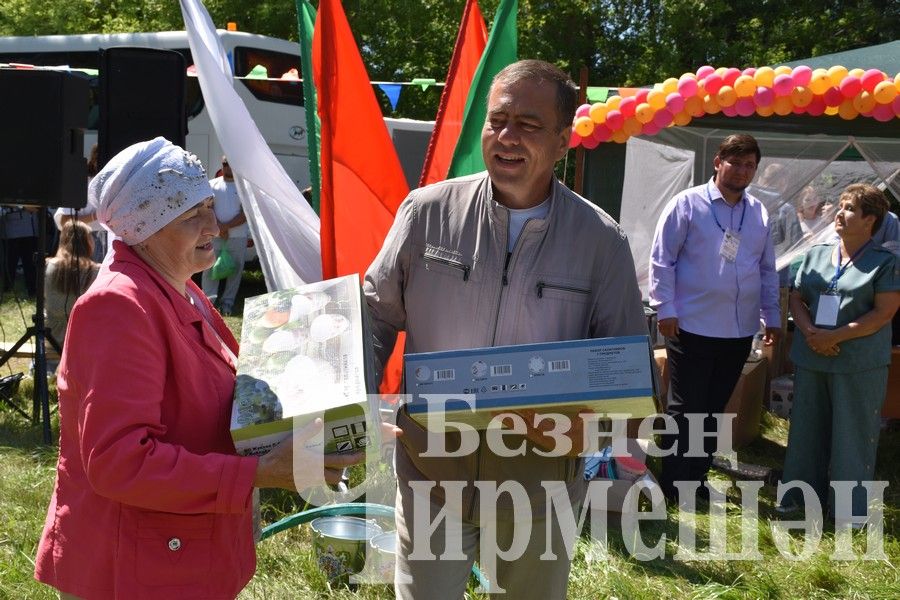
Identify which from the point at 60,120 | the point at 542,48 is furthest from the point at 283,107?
the point at 60,120

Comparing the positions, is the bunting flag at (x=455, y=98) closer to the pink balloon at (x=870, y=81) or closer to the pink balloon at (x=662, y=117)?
the pink balloon at (x=662, y=117)

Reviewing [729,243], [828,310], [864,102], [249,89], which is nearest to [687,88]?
[864,102]

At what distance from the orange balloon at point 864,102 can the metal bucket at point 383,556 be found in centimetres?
392

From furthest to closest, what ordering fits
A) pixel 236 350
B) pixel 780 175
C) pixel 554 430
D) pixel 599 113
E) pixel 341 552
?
pixel 780 175
pixel 599 113
pixel 341 552
pixel 236 350
pixel 554 430

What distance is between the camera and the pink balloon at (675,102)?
226 inches

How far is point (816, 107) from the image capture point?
18.7 ft

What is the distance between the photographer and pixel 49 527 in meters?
1.88

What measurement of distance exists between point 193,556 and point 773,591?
110 inches

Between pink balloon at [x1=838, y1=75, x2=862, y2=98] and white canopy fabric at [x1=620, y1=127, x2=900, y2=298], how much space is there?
768mm

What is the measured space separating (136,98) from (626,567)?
399cm

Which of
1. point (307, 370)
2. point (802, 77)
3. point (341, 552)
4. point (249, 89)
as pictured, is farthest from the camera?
point (249, 89)

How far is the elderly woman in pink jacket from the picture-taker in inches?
65.9

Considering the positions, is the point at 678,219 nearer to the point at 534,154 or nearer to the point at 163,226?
the point at 534,154

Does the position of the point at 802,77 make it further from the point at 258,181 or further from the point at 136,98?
the point at 136,98
